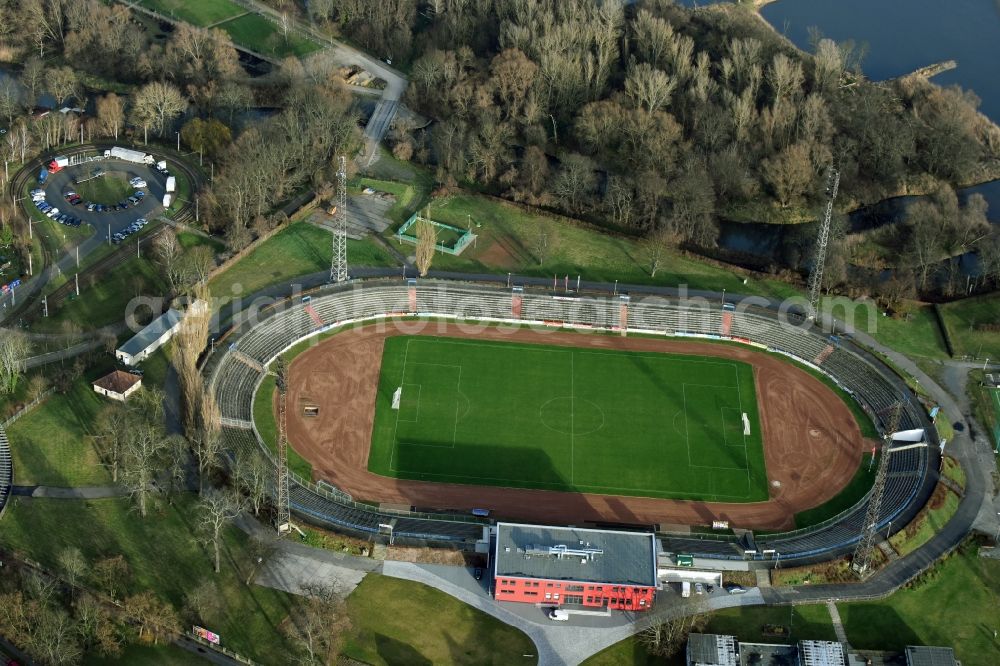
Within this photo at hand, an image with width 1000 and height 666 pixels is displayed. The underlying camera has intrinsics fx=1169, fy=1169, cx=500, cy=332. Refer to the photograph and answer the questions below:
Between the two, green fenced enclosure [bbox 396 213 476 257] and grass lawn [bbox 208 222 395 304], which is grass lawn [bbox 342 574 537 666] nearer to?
grass lawn [bbox 208 222 395 304]

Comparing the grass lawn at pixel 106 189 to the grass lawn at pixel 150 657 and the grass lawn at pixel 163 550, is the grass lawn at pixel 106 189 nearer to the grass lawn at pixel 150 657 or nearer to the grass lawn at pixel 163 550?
the grass lawn at pixel 163 550

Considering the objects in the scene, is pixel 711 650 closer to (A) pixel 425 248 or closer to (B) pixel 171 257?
(A) pixel 425 248

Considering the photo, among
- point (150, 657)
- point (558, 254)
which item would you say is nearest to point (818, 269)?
point (558, 254)

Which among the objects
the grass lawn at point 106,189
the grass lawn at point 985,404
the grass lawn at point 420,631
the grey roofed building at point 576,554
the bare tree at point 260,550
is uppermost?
the grass lawn at point 985,404

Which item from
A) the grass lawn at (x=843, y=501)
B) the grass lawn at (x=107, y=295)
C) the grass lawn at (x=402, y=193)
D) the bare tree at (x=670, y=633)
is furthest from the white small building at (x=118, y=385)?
the grass lawn at (x=843, y=501)

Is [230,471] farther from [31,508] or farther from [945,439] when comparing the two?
[945,439]

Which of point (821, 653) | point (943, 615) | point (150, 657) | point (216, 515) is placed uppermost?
point (943, 615)
